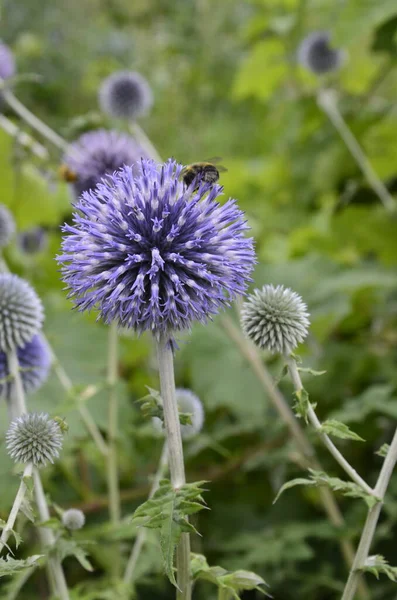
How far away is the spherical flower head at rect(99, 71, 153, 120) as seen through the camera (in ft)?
10.4

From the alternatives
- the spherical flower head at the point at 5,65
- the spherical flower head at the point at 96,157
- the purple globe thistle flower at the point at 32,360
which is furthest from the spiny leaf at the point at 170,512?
the spherical flower head at the point at 5,65

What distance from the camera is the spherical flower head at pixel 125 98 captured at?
3.18m

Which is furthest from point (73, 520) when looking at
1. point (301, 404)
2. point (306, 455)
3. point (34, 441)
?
point (306, 455)

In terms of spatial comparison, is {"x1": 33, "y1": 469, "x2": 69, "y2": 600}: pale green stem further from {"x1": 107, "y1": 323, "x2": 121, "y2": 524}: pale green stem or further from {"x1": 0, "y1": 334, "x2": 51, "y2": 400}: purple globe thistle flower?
{"x1": 107, "y1": 323, "x2": 121, "y2": 524}: pale green stem

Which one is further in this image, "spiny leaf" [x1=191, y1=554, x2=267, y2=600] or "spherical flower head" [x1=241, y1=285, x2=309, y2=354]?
"spherical flower head" [x1=241, y1=285, x2=309, y2=354]

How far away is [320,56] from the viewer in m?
3.71

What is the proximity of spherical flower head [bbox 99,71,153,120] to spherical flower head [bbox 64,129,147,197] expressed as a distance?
61 cm

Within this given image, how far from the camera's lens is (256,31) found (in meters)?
4.34

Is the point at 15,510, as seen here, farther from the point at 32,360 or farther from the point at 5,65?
the point at 5,65

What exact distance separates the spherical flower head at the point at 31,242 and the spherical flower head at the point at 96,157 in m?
0.94

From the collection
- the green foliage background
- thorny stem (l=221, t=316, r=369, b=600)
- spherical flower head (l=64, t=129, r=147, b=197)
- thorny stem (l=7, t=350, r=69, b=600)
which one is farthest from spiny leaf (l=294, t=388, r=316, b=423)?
spherical flower head (l=64, t=129, r=147, b=197)

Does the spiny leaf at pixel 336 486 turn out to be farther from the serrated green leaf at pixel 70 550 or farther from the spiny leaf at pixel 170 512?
the serrated green leaf at pixel 70 550

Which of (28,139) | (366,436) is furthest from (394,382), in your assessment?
(28,139)

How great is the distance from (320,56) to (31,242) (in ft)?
6.73
